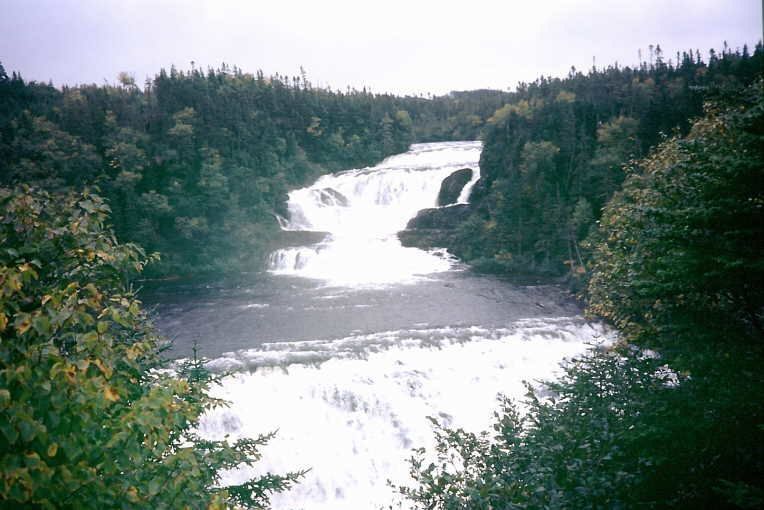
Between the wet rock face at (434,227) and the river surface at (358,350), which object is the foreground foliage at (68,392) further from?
the wet rock face at (434,227)

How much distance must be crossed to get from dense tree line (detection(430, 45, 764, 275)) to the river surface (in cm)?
409

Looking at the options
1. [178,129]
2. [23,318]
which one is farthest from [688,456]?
[178,129]

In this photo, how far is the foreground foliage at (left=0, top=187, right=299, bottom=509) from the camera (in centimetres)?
292

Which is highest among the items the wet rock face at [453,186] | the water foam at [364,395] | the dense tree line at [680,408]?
the wet rock face at [453,186]

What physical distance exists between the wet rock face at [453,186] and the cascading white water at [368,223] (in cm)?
57

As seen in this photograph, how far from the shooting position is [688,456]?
538 centimetres

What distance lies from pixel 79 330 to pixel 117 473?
1420 millimetres

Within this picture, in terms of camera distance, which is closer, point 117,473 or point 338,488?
point 117,473

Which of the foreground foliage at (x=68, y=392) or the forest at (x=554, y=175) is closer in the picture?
the foreground foliage at (x=68, y=392)

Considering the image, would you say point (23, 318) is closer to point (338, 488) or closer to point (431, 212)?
point (338, 488)

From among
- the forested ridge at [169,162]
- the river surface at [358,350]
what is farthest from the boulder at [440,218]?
the forested ridge at [169,162]

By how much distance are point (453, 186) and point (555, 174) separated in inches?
427

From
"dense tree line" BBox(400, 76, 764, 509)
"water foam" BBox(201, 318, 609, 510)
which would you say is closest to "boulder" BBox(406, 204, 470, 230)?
"water foam" BBox(201, 318, 609, 510)

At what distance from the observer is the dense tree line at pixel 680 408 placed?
5.07 m
